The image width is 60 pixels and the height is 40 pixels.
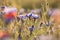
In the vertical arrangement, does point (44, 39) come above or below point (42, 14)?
below

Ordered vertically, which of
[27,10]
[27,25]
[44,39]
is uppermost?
[27,10]

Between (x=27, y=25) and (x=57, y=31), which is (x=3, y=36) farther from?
(x=57, y=31)

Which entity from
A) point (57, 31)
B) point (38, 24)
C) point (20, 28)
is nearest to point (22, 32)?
point (20, 28)

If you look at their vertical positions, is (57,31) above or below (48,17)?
below

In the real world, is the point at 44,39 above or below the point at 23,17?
below

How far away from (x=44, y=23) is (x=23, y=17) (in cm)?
17

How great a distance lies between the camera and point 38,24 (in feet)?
4.16

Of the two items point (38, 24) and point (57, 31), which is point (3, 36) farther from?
point (57, 31)

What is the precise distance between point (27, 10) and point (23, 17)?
6cm

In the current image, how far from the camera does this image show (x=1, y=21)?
127 centimetres

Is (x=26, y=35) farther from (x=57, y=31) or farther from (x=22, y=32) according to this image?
(x=57, y=31)

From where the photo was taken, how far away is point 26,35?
1266 millimetres

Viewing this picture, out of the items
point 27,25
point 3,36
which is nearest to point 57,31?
point 27,25

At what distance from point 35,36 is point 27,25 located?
0.11 meters
